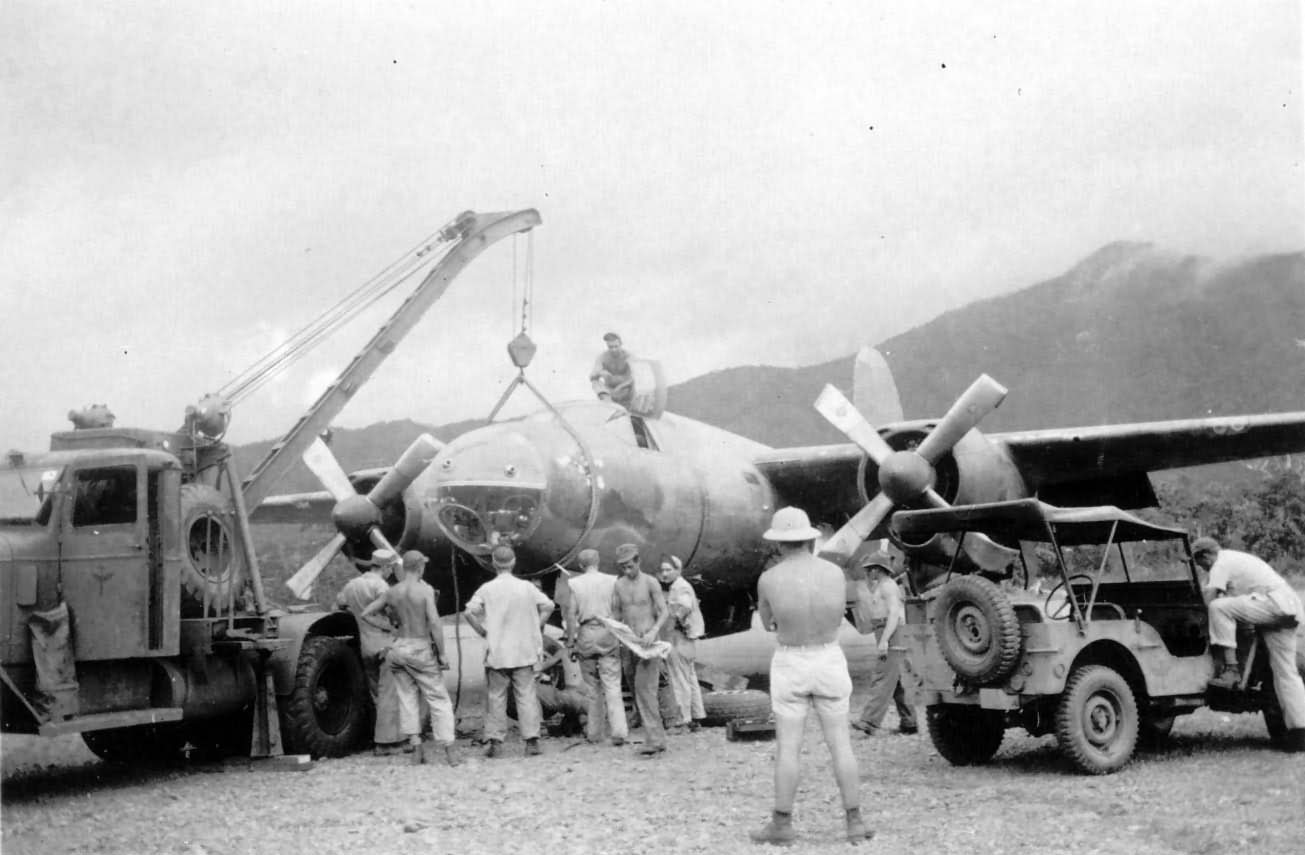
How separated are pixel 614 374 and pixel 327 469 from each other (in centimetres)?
392

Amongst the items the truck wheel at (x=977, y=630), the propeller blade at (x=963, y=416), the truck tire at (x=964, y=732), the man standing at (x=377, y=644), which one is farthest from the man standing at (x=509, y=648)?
the propeller blade at (x=963, y=416)

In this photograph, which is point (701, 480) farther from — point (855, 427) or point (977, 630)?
point (977, 630)

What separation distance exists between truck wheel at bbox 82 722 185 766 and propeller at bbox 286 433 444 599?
3.54 m

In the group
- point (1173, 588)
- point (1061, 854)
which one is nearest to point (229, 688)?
point (1061, 854)

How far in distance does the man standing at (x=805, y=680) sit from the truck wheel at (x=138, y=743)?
20.0ft

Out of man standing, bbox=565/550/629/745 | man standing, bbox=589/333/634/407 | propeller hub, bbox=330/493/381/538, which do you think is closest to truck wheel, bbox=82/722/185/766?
man standing, bbox=565/550/629/745

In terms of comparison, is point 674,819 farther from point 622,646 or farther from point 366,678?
point 366,678

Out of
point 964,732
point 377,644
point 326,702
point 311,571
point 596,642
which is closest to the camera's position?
point 964,732

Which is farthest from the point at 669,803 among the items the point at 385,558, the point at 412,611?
the point at 385,558

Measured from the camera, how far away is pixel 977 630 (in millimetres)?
8055

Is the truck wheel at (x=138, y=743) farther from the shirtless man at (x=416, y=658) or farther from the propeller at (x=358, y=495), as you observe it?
the propeller at (x=358, y=495)

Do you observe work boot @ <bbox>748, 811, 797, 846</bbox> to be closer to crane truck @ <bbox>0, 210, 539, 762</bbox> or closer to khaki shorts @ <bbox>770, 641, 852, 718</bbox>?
khaki shorts @ <bbox>770, 641, 852, 718</bbox>

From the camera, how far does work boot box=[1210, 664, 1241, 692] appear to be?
8477 mm

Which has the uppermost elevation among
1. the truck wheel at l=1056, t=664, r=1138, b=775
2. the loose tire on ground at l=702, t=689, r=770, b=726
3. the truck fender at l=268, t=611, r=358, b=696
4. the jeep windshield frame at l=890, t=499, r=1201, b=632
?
the jeep windshield frame at l=890, t=499, r=1201, b=632
